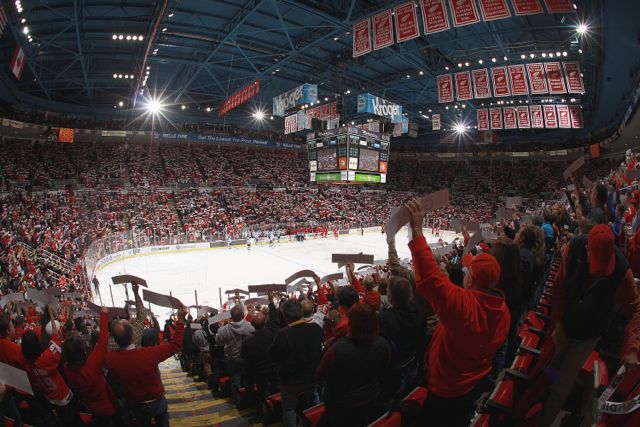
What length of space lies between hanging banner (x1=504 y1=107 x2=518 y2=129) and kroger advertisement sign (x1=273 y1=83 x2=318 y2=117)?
37.5ft

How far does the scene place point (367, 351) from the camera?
239 centimetres

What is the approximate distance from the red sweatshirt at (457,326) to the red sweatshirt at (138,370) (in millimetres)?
2486

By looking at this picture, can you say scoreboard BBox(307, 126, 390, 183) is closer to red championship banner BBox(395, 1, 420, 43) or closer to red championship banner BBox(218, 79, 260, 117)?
red championship banner BBox(218, 79, 260, 117)

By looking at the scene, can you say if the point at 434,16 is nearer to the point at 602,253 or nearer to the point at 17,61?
the point at 602,253

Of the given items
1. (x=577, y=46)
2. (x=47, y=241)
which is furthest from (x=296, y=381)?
(x=577, y=46)

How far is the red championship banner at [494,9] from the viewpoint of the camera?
1091 cm

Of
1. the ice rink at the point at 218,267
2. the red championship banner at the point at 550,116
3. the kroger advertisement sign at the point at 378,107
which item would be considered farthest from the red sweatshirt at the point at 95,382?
the red championship banner at the point at 550,116

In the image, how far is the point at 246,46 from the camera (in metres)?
22.7

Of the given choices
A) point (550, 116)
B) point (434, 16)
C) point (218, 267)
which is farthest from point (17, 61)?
point (550, 116)

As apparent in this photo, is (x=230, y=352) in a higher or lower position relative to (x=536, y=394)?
lower

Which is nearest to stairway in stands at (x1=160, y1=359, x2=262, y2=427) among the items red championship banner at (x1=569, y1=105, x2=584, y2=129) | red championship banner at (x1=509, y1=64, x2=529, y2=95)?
red championship banner at (x1=509, y1=64, x2=529, y2=95)

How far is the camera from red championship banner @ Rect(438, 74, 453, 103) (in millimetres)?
18000

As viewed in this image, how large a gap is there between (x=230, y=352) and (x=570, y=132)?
5127 centimetres

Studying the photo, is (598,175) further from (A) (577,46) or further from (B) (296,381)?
(B) (296,381)
